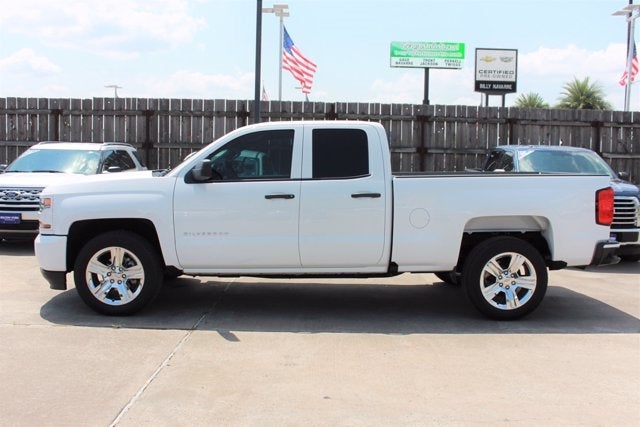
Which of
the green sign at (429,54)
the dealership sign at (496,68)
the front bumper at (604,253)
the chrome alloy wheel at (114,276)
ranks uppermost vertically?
the green sign at (429,54)

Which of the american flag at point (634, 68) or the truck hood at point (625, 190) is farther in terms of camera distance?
the american flag at point (634, 68)

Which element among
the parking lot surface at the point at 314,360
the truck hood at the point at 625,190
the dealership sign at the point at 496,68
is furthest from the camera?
the dealership sign at the point at 496,68

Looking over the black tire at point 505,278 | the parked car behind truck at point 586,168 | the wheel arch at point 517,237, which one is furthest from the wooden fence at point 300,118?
the black tire at point 505,278

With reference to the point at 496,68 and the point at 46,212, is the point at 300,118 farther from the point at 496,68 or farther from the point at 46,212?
the point at 46,212

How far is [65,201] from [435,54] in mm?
19184

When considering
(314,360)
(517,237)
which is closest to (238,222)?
(314,360)

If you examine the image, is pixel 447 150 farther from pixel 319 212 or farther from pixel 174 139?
pixel 319 212

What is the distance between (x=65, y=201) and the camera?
648 centimetres

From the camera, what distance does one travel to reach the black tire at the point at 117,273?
21.2ft

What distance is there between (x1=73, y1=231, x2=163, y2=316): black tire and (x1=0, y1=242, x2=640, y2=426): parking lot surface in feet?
0.55

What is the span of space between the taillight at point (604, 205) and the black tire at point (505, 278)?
0.74m

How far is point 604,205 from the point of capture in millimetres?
6547

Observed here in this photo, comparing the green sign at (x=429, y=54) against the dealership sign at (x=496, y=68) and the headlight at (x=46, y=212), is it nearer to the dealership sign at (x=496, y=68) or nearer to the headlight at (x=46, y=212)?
the dealership sign at (x=496, y=68)

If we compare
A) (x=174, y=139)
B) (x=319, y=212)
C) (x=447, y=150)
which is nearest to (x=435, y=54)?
(x=447, y=150)
